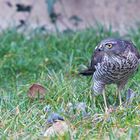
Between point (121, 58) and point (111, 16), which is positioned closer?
point (121, 58)

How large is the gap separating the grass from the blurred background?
0.62 metres

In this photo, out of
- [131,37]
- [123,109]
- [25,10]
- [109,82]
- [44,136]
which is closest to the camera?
[44,136]

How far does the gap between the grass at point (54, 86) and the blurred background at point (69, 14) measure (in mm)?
619

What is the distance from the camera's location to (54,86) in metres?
6.40

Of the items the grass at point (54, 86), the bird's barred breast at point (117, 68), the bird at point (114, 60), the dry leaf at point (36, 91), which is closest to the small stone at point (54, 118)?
the grass at point (54, 86)

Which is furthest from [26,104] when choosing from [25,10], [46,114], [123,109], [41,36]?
[25,10]

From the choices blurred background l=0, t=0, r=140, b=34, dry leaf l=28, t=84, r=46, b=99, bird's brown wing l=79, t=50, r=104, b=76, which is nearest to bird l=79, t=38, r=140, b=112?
bird's brown wing l=79, t=50, r=104, b=76

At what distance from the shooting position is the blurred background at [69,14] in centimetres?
962

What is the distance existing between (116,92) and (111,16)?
3.80m

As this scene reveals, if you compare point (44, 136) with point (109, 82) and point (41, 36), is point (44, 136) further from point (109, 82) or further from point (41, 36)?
point (41, 36)

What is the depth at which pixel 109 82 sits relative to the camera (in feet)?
19.3

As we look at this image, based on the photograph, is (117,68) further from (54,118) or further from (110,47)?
(54,118)

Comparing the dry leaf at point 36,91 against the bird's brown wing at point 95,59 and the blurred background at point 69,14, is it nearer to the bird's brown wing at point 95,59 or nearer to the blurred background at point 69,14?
the bird's brown wing at point 95,59

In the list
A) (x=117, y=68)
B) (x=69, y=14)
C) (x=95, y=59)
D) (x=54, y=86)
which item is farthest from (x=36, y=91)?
(x=69, y=14)
